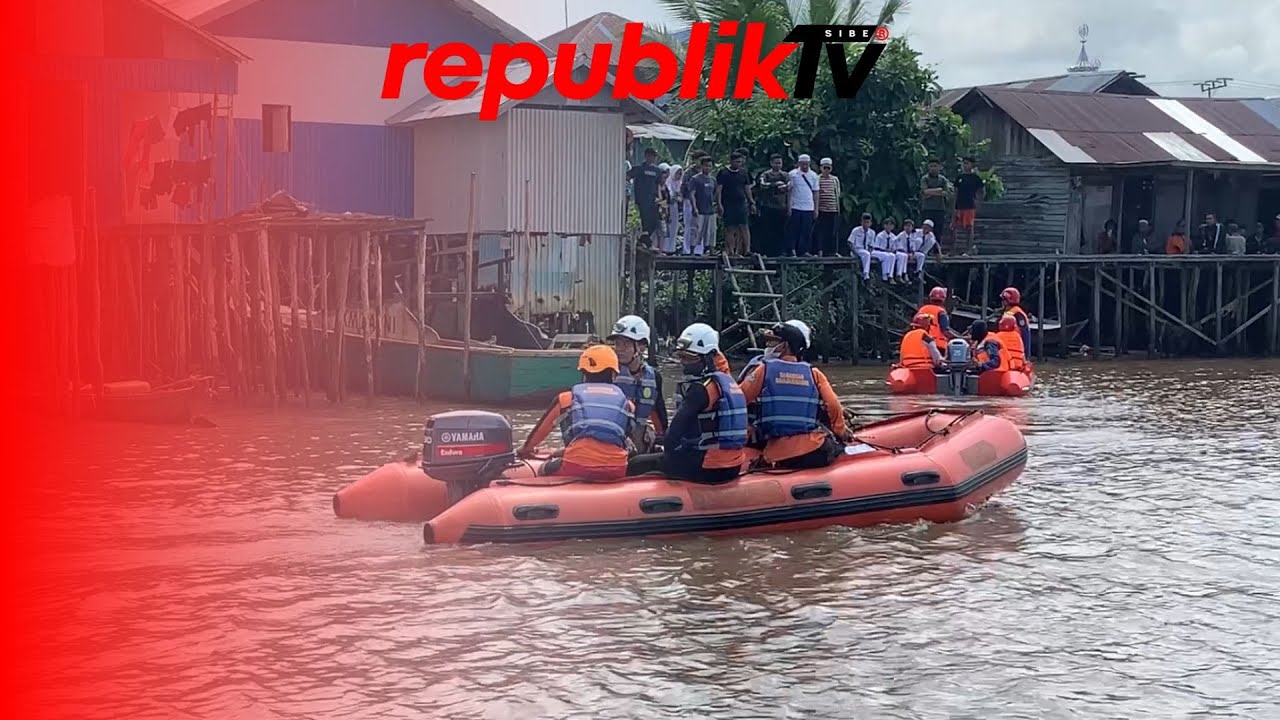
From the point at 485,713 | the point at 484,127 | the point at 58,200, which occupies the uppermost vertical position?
the point at 484,127

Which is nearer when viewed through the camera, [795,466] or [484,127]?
[795,466]

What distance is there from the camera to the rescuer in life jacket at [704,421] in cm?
1132

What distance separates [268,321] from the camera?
20281 millimetres

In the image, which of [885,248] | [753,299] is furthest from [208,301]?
[885,248]

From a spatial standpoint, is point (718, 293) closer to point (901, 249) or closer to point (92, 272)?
point (901, 249)

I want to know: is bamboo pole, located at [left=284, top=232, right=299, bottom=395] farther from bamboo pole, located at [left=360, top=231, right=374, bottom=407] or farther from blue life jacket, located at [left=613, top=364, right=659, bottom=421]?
blue life jacket, located at [left=613, top=364, right=659, bottom=421]

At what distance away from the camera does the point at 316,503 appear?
42.9 ft

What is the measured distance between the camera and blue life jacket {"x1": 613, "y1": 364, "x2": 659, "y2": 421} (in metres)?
11.9

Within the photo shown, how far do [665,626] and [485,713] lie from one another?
1.87 meters

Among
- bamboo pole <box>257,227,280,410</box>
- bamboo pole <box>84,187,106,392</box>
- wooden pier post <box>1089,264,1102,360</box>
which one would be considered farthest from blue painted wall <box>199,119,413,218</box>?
wooden pier post <box>1089,264,1102,360</box>

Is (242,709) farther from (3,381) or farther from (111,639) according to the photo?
(3,381)

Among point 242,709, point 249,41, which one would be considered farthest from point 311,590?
point 249,41

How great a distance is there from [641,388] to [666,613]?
2.53 meters

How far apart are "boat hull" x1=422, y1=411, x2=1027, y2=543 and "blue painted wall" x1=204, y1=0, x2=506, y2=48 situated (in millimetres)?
16463
